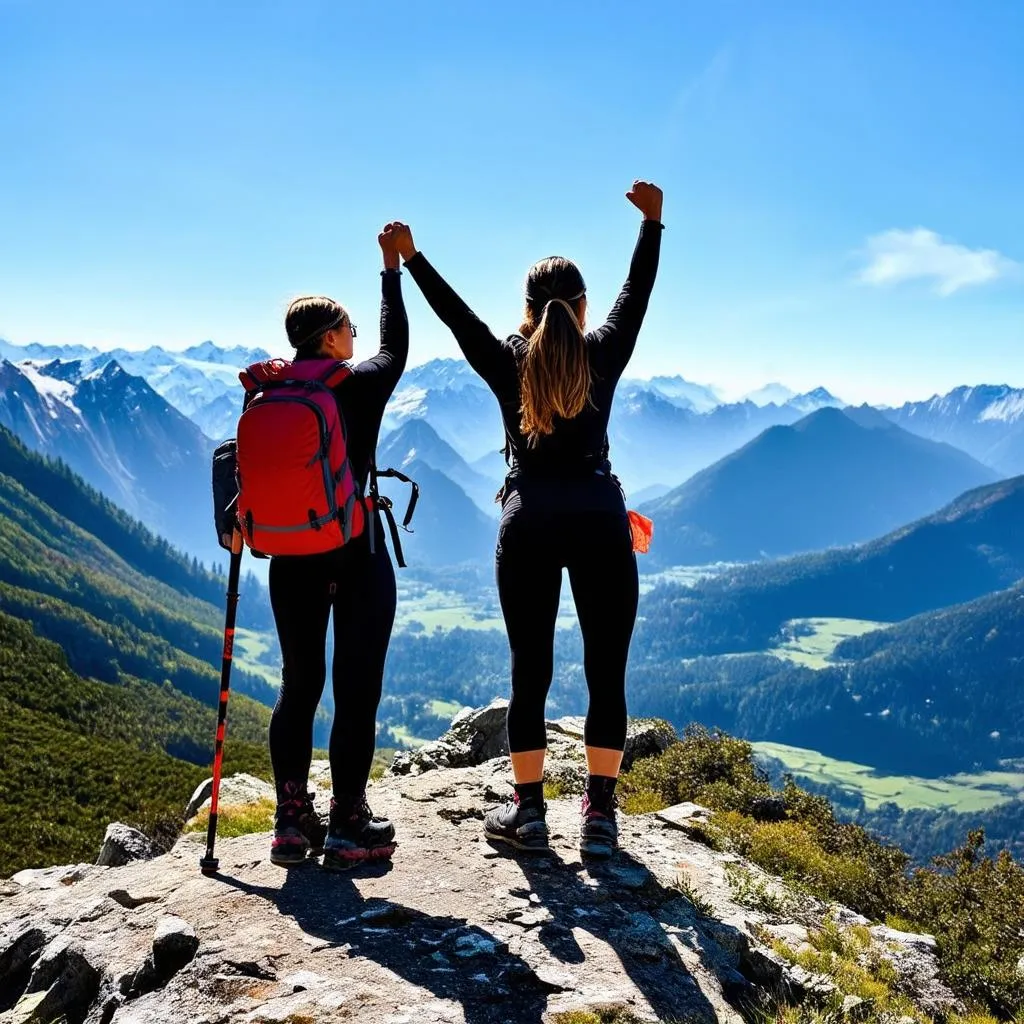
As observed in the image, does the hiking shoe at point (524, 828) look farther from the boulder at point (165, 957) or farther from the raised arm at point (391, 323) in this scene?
the raised arm at point (391, 323)

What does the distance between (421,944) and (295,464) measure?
325cm

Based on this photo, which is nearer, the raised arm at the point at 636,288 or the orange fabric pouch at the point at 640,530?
the raised arm at the point at 636,288

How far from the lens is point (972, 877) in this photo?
29.7 feet

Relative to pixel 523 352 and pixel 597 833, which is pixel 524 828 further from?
pixel 523 352

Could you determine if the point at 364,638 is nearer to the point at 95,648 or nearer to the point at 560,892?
the point at 560,892

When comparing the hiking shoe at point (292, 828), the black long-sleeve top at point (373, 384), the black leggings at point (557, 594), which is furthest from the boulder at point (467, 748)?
the black long-sleeve top at point (373, 384)

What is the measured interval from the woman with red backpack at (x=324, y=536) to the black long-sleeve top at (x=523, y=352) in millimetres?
410

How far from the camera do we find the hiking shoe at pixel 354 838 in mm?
6266

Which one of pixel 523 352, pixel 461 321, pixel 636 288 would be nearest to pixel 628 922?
pixel 523 352

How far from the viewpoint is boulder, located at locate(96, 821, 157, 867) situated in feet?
34.2

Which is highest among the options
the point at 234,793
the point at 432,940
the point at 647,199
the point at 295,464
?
the point at 647,199

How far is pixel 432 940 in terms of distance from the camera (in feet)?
17.4

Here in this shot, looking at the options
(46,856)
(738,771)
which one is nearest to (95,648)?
(46,856)

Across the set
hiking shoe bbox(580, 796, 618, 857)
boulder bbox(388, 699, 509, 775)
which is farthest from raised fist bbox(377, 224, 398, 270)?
boulder bbox(388, 699, 509, 775)
